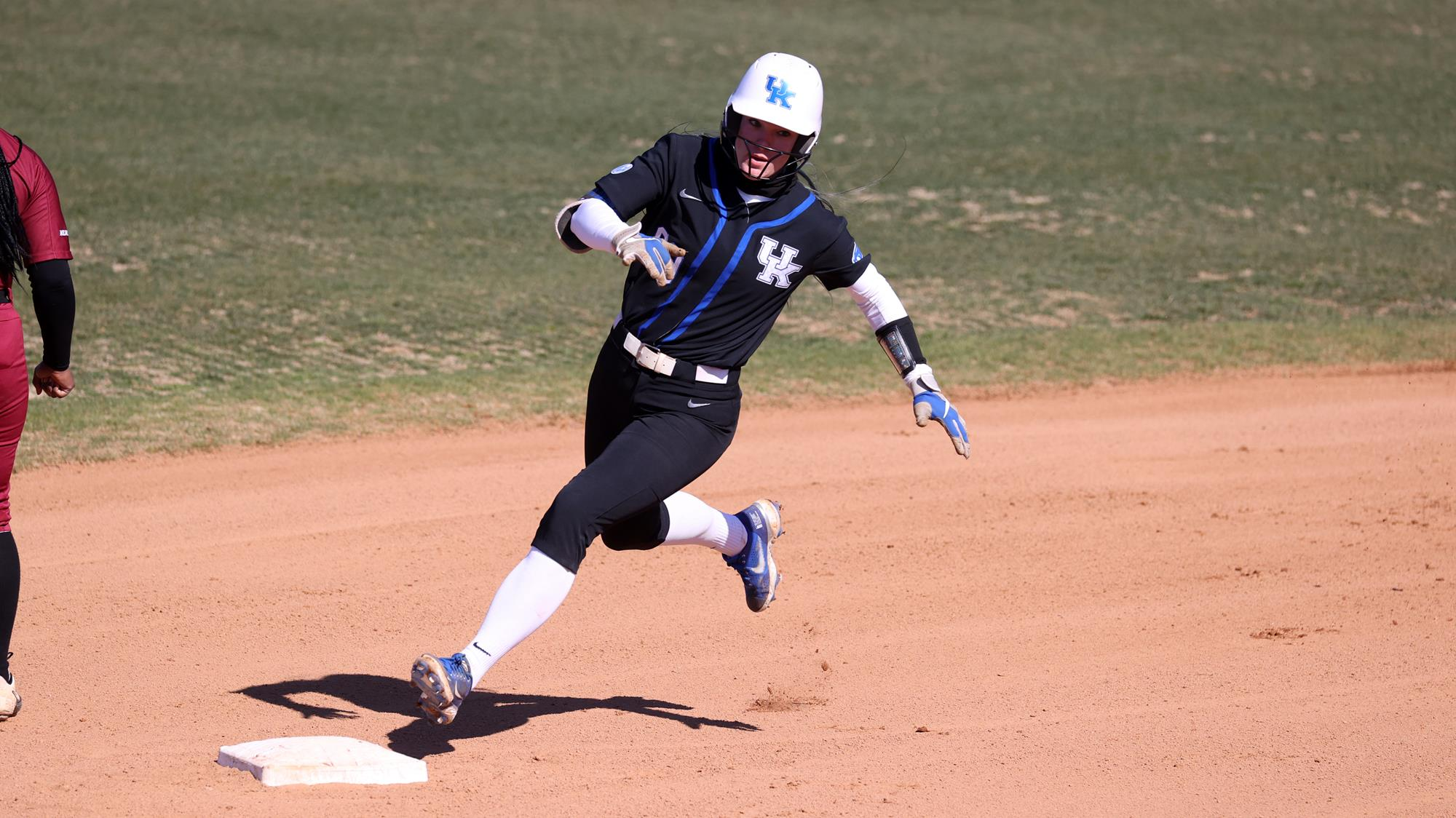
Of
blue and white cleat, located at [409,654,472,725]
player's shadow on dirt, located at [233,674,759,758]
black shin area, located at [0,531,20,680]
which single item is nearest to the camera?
blue and white cleat, located at [409,654,472,725]

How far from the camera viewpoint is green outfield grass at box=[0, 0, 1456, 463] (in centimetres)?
1172

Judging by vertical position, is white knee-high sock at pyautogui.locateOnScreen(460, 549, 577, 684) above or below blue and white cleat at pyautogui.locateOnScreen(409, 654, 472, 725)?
above

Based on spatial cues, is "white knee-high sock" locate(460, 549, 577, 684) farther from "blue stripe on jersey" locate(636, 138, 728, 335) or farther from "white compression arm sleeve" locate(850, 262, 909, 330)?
"white compression arm sleeve" locate(850, 262, 909, 330)

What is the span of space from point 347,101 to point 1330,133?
1394 centimetres

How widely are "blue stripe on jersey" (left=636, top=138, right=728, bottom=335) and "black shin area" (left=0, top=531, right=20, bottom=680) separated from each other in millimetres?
2467

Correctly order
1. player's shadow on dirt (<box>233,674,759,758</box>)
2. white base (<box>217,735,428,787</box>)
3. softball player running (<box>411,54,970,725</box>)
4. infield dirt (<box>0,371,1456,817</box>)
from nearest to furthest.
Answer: white base (<box>217,735,428,787</box>) < softball player running (<box>411,54,970,725</box>) < infield dirt (<box>0,371,1456,817</box>) < player's shadow on dirt (<box>233,674,759,758</box>)

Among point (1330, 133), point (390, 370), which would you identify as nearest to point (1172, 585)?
point (390, 370)

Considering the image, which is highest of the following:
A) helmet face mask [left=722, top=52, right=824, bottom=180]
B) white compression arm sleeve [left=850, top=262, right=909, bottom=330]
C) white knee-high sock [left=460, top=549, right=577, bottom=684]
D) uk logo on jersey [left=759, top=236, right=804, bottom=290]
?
helmet face mask [left=722, top=52, right=824, bottom=180]

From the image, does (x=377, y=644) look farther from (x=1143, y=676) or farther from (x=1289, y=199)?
(x=1289, y=199)

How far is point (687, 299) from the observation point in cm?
527

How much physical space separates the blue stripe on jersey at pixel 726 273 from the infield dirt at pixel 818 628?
5.10 feet

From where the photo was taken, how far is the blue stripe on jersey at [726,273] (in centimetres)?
524

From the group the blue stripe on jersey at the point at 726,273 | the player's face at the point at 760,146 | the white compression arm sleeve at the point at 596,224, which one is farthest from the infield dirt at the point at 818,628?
the player's face at the point at 760,146

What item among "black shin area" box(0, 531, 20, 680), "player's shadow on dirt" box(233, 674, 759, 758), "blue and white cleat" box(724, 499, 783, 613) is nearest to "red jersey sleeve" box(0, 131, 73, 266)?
"black shin area" box(0, 531, 20, 680)
